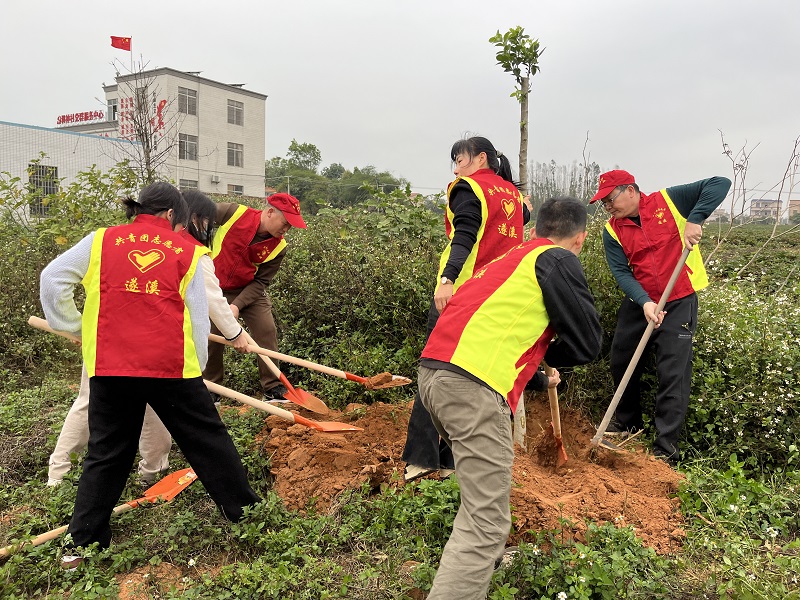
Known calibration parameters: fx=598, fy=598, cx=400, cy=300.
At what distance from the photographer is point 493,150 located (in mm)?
3521

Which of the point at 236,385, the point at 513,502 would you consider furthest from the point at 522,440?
the point at 236,385

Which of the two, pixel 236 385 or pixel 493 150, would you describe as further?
pixel 236 385

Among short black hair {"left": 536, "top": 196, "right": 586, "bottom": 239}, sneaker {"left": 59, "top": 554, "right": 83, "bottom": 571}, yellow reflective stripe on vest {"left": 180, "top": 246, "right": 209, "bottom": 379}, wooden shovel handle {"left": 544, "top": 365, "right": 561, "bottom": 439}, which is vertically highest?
short black hair {"left": 536, "top": 196, "right": 586, "bottom": 239}

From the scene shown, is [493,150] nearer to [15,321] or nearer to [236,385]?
[236,385]

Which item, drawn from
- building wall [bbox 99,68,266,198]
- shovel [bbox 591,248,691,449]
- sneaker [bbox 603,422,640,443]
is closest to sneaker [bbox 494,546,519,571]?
shovel [bbox 591,248,691,449]

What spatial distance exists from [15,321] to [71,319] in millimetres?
3947

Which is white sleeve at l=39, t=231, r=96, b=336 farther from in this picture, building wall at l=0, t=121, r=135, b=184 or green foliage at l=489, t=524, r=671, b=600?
building wall at l=0, t=121, r=135, b=184

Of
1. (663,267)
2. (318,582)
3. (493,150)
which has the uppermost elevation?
(493,150)

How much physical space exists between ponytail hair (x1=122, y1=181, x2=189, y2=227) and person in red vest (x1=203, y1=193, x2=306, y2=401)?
1.42 meters

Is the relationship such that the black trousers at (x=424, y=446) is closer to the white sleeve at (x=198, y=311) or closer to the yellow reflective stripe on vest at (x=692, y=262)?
the white sleeve at (x=198, y=311)

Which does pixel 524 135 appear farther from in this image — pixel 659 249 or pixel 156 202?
pixel 156 202

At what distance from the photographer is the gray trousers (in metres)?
2.09

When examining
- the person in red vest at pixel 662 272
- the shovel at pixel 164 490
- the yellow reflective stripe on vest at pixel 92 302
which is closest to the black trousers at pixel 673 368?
the person in red vest at pixel 662 272

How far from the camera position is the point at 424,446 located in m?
3.30
